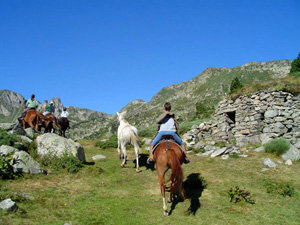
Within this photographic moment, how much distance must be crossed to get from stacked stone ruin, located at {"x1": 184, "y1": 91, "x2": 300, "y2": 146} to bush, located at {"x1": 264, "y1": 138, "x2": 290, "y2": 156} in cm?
123

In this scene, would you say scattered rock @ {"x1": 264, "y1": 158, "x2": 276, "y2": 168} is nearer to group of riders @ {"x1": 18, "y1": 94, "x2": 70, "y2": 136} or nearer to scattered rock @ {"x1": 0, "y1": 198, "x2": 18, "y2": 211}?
scattered rock @ {"x1": 0, "y1": 198, "x2": 18, "y2": 211}

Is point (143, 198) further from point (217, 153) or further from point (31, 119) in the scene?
point (31, 119)

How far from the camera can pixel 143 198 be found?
9.53 m

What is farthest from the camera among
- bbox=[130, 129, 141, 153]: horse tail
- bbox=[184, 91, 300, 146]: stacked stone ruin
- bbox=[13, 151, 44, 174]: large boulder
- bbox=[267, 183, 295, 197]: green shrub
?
bbox=[184, 91, 300, 146]: stacked stone ruin

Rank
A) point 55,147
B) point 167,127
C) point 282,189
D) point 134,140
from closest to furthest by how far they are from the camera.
A: 1. point 167,127
2. point 282,189
3. point 55,147
4. point 134,140

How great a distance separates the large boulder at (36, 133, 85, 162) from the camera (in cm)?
1294

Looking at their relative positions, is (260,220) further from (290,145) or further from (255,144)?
(255,144)

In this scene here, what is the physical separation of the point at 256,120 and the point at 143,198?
12060 mm

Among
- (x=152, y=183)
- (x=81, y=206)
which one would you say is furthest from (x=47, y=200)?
(x=152, y=183)

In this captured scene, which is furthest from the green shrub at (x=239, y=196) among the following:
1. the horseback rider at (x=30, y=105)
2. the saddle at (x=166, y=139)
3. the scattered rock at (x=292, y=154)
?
the horseback rider at (x=30, y=105)

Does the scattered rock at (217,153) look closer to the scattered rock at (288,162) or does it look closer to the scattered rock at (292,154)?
the scattered rock at (292,154)

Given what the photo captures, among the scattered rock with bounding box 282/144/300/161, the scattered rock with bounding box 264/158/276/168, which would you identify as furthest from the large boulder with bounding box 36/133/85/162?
the scattered rock with bounding box 282/144/300/161

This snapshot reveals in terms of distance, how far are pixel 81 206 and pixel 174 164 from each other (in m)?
3.67

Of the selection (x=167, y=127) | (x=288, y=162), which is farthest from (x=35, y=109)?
(x=288, y=162)
